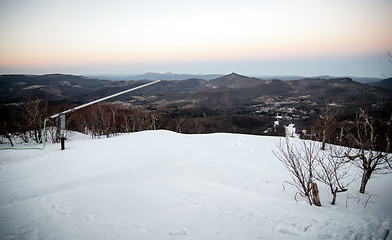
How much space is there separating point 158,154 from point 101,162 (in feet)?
10.7

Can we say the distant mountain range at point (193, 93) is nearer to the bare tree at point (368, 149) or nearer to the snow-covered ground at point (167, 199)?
the snow-covered ground at point (167, 199)

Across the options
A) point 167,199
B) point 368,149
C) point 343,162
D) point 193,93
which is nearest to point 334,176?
point 368,149

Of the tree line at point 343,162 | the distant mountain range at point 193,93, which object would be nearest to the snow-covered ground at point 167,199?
the tree line at point 343,162

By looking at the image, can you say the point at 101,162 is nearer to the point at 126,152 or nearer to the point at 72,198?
the point at 126,152

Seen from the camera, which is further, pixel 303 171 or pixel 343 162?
pixel 303 171

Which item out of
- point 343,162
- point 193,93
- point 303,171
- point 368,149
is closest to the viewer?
point 343,162

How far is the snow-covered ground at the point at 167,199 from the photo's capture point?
4570mm

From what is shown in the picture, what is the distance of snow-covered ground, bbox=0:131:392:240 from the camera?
457 centimetres

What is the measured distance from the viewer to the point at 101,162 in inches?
420

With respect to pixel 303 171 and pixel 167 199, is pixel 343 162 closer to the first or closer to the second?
pixel 303 171

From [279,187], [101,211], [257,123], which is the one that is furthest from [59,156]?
[257,123]

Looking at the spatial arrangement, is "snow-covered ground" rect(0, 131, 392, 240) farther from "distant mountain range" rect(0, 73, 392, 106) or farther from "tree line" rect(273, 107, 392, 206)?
"distant mountain range" rect(0, 73, 392, 106)

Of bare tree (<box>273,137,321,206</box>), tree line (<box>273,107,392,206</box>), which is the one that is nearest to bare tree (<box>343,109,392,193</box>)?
tree line (<box>273,107,392,206</box>)

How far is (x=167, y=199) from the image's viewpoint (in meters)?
6.52
